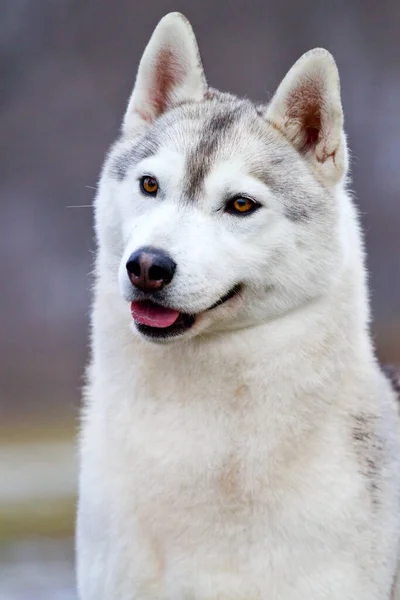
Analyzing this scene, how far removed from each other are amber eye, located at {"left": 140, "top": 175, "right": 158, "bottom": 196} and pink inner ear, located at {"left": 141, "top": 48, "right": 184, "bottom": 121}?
1.04 ft

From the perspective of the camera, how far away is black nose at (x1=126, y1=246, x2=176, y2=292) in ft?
7.87

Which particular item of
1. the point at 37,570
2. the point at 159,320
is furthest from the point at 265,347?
the point at 37,570

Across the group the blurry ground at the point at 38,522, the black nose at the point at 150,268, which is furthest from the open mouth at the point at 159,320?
the blurry ground at the point at 38,522

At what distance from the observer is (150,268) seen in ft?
7.87

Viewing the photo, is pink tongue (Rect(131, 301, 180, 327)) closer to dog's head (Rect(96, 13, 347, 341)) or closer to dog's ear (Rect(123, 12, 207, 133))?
dog's head (Rect(96, 13, 347, 341))

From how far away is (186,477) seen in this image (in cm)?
264

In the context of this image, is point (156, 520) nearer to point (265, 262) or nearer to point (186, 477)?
point (186, 477)

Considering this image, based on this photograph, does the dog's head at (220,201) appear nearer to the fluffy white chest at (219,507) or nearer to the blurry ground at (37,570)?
the fluffy white chest at (219,507)

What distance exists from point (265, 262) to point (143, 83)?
68 cm

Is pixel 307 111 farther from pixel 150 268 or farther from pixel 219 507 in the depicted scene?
pixel 219 507

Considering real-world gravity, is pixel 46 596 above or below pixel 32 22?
below

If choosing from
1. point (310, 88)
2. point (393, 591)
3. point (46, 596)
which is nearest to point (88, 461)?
point (393, 591)

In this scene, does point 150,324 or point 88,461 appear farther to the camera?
point 88,461

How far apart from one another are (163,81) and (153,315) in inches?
30.6
